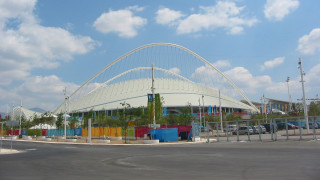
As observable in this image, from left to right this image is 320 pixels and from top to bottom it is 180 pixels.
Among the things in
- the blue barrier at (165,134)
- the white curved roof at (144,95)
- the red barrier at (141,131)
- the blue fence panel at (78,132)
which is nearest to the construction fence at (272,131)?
the blue barrier at (165,134)

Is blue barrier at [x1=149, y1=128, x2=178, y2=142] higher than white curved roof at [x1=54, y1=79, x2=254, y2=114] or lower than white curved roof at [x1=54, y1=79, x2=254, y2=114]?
lower

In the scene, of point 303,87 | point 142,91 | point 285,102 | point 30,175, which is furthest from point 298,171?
point 285,102

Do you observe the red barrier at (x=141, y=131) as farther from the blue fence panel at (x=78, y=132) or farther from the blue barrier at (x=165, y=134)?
the blue fence panel at (x=78, y=132)

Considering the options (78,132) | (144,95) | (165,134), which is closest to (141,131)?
(165,134)

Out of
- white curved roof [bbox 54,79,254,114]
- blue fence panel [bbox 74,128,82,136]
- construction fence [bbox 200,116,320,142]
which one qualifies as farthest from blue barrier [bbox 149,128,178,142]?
white curved roof [bbox 54,79,254,114]

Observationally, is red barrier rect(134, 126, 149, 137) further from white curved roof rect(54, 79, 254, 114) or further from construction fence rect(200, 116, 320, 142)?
white curved roof rect(54, 79, 254, 114)

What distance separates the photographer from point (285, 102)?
183m

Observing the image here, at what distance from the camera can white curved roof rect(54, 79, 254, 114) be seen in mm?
99250

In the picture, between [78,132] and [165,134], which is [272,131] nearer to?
[165,134]

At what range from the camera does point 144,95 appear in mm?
104250

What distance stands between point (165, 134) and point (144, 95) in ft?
215

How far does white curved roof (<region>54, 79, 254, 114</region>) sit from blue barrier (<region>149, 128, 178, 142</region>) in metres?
54.0

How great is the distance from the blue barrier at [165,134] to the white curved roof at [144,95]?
54.0 m

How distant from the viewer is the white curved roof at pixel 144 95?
9925 cm
